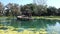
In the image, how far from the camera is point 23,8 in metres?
10.4

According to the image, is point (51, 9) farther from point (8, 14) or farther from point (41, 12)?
point (8, 14)

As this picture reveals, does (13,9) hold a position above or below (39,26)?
above

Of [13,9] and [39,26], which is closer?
[39,26]

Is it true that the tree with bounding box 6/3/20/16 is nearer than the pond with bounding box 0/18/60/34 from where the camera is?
No

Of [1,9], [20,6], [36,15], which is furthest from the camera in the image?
[36,15]

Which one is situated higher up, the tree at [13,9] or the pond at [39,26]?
the tree at [13,9]

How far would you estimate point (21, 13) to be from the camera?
36.7ft

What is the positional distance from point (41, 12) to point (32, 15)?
67 centimetres

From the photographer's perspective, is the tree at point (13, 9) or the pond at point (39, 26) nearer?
the pond at point (39, 26)

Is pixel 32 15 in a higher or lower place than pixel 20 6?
lower

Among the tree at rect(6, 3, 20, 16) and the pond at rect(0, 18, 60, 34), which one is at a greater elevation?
the tree at rect(6, 3, 20, 16)

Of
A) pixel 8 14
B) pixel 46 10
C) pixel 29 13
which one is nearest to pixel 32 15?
pixel 29 13

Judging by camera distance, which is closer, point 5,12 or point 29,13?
point 5,12

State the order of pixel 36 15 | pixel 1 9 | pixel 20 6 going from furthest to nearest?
pixel 36 15 → pixel 20 6 → pixel 1 9
